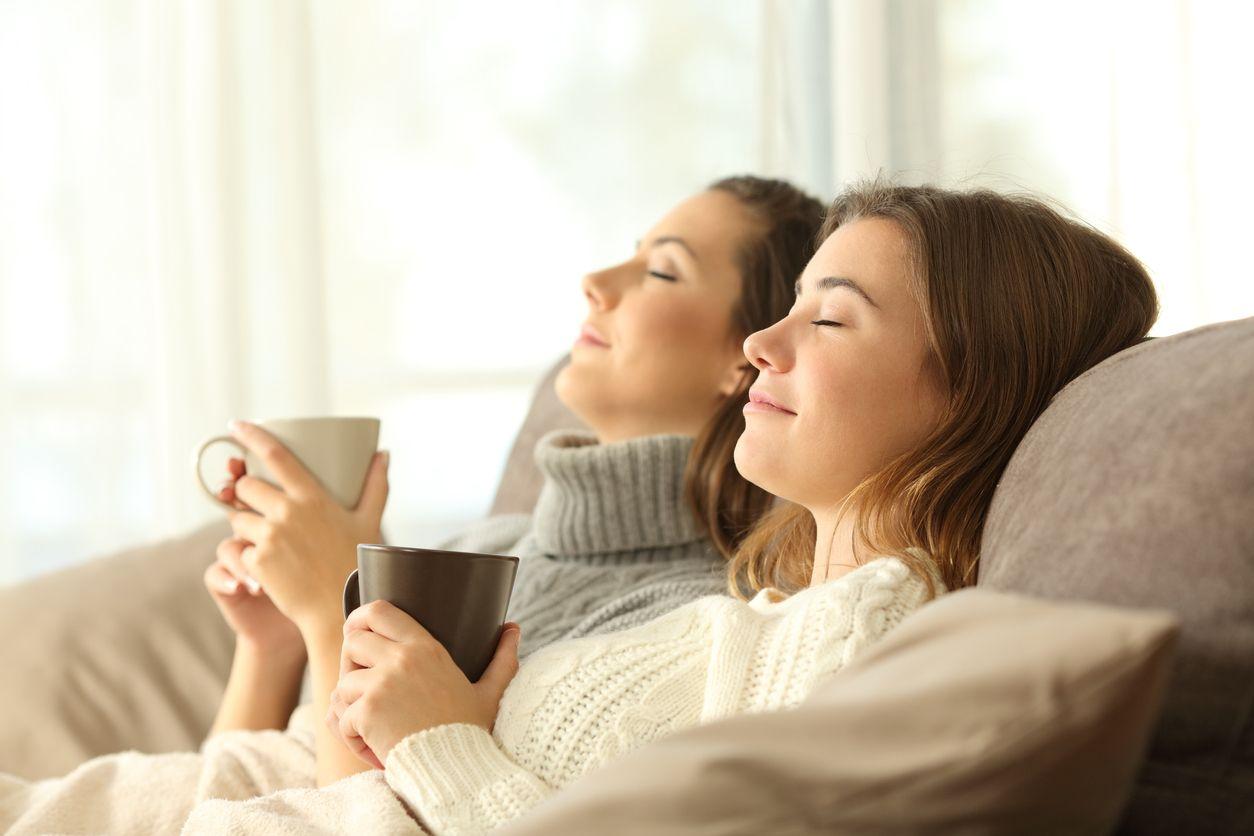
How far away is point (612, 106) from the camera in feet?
9.24

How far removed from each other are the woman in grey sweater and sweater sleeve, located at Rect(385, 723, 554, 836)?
0.97ft

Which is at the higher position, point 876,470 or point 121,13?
point 121,13

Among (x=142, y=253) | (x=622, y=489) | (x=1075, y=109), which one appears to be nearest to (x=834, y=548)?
(x=622, y=489)

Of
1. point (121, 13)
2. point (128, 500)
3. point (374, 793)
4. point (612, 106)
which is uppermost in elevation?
point (121, 13)

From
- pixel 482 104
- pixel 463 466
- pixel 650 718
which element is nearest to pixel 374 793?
pixel 650 718

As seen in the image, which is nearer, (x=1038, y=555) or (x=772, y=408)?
(x=1038, y=555)

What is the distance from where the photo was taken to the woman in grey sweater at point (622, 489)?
1.28 meters

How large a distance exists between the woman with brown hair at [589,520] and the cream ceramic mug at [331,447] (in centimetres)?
2

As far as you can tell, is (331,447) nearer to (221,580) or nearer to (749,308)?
(221,580)

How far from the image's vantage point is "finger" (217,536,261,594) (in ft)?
4.49

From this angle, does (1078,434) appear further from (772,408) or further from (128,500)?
(128,500)

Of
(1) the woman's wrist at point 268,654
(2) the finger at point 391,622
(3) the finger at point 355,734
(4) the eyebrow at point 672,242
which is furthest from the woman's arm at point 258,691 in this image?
(4) the eyebrow at point 672,242

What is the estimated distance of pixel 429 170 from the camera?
2789 mm

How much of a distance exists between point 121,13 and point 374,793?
88.5 inches
